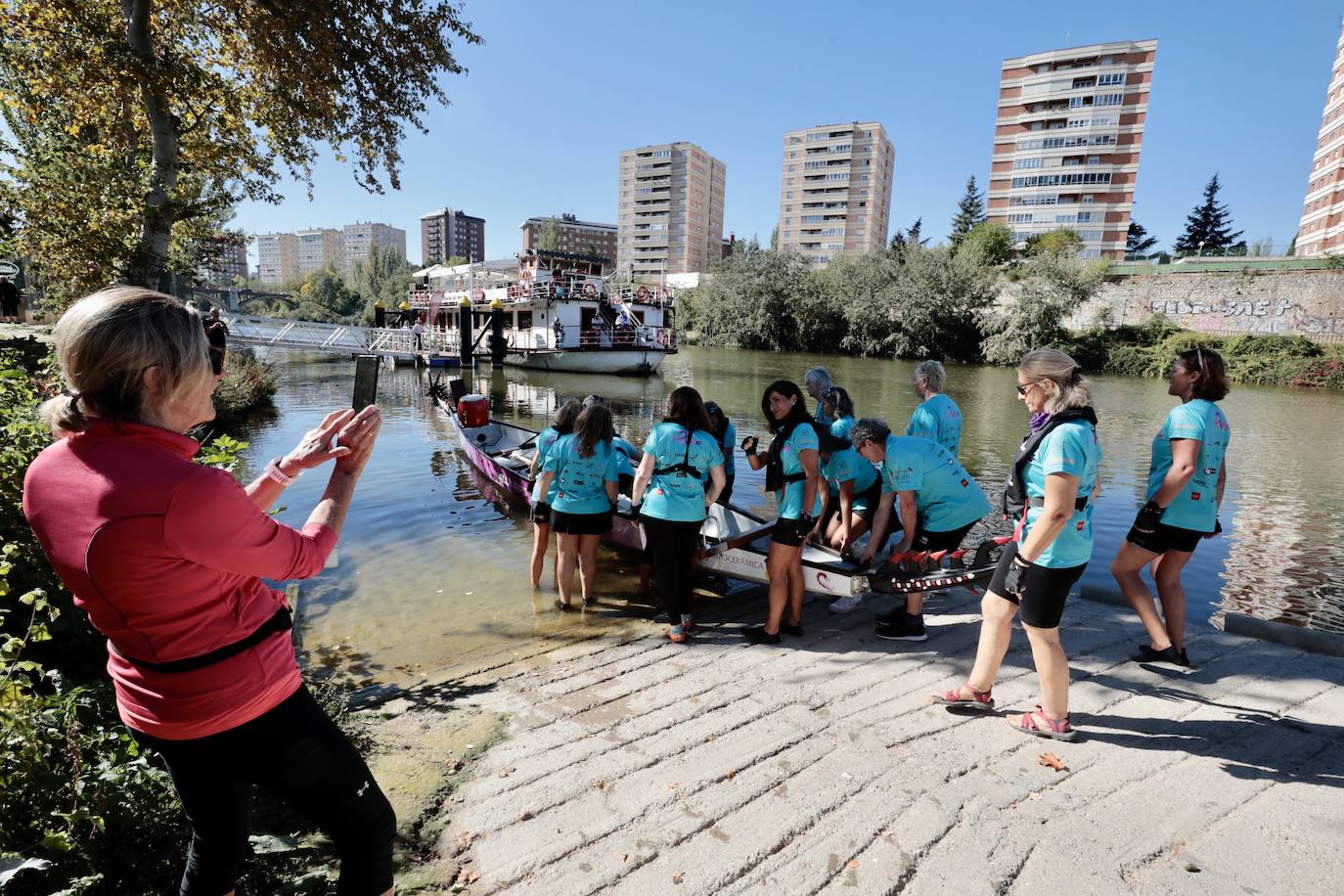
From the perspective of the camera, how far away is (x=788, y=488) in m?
4.68

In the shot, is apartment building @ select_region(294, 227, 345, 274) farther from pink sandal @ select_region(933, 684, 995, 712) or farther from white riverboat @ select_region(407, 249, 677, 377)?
pink sandal @ select_region(933, 684, 995, 712)

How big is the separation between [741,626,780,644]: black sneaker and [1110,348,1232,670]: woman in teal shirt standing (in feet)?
7.52

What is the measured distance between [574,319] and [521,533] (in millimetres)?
25134

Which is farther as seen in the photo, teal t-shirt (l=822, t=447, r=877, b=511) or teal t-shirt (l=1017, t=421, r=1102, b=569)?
teal t-shirt (l=822, t=447, r=877, b=511)

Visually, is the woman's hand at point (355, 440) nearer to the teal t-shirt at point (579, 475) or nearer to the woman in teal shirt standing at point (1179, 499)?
the teal t-shirt at point (579, 475)

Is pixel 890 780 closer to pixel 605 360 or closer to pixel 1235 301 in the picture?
pixel 605 360

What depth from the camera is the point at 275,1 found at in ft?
26.1

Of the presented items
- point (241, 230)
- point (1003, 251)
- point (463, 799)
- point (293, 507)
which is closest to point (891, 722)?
point (463, 799)

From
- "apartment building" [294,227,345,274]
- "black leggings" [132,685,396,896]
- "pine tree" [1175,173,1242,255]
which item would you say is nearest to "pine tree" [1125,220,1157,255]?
"pine tree" [1175,173,1242,255]

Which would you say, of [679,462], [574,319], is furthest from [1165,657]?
[574,319]

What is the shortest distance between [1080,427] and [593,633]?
12.4ft

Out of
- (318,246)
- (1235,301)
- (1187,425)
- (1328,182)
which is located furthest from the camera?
(318,246)

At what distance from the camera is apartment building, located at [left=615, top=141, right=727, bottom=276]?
375 ft

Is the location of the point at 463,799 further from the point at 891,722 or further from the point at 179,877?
the point at 891,722
